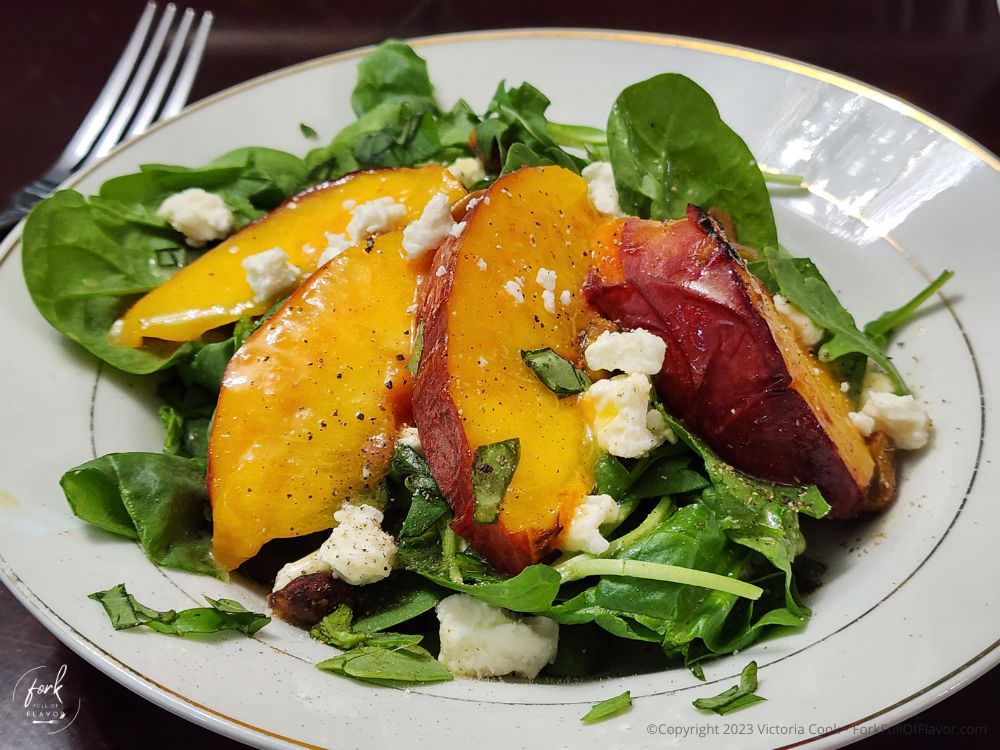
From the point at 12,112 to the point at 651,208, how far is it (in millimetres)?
2864

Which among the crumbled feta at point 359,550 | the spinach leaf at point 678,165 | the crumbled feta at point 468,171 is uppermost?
the spinach leaf at point 678,165

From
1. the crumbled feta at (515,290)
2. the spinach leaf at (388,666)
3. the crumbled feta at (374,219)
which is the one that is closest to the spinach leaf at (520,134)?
the crumbled feta at (374,219)

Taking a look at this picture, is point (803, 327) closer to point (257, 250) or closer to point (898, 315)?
point (898, 315)

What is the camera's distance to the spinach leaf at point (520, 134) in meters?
2.35

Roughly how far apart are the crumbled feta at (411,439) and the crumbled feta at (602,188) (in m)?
0.72

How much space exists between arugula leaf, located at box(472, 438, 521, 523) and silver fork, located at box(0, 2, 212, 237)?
1.90 metres

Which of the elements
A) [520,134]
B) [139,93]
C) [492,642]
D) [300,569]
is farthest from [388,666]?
[139,93]

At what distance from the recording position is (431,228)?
1921 mm

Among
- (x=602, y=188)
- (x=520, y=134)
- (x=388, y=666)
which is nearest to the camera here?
(x=388, y=666)

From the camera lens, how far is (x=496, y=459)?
5.26 ft

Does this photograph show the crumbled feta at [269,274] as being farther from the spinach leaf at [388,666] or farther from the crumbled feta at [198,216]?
the spinach leaf at [388,666]

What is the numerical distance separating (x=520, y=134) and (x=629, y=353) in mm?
974

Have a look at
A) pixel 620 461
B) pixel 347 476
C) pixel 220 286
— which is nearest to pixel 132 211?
pixel 220 286

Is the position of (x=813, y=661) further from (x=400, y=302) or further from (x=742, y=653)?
(x=400, y=302)
